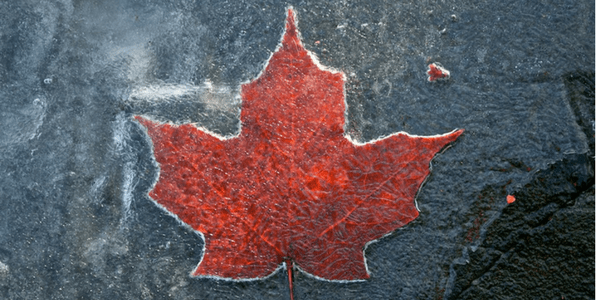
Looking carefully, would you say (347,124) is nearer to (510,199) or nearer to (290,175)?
(290,175)

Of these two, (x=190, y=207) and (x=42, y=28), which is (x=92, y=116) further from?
(x=190, y=207)

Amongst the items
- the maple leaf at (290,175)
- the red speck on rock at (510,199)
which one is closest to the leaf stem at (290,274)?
the maple leaf at (290,175)

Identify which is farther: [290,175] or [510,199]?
[510,199]

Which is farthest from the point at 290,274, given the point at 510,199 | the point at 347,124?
the point at 510,199

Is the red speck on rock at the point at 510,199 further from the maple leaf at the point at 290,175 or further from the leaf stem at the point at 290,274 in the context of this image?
the leaf stem at the point at 290,274

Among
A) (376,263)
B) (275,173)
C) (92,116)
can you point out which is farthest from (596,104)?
(92,116)

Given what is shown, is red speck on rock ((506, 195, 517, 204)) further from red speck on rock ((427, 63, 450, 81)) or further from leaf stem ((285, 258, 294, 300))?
leaf stem ((285, 258, 294, 300))

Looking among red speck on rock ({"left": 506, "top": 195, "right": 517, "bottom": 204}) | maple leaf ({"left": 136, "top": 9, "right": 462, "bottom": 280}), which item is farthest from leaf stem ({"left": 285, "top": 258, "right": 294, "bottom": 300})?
red speck on rock ({"left": 506, "top": 195, "right": 517, "bottom": 204})
